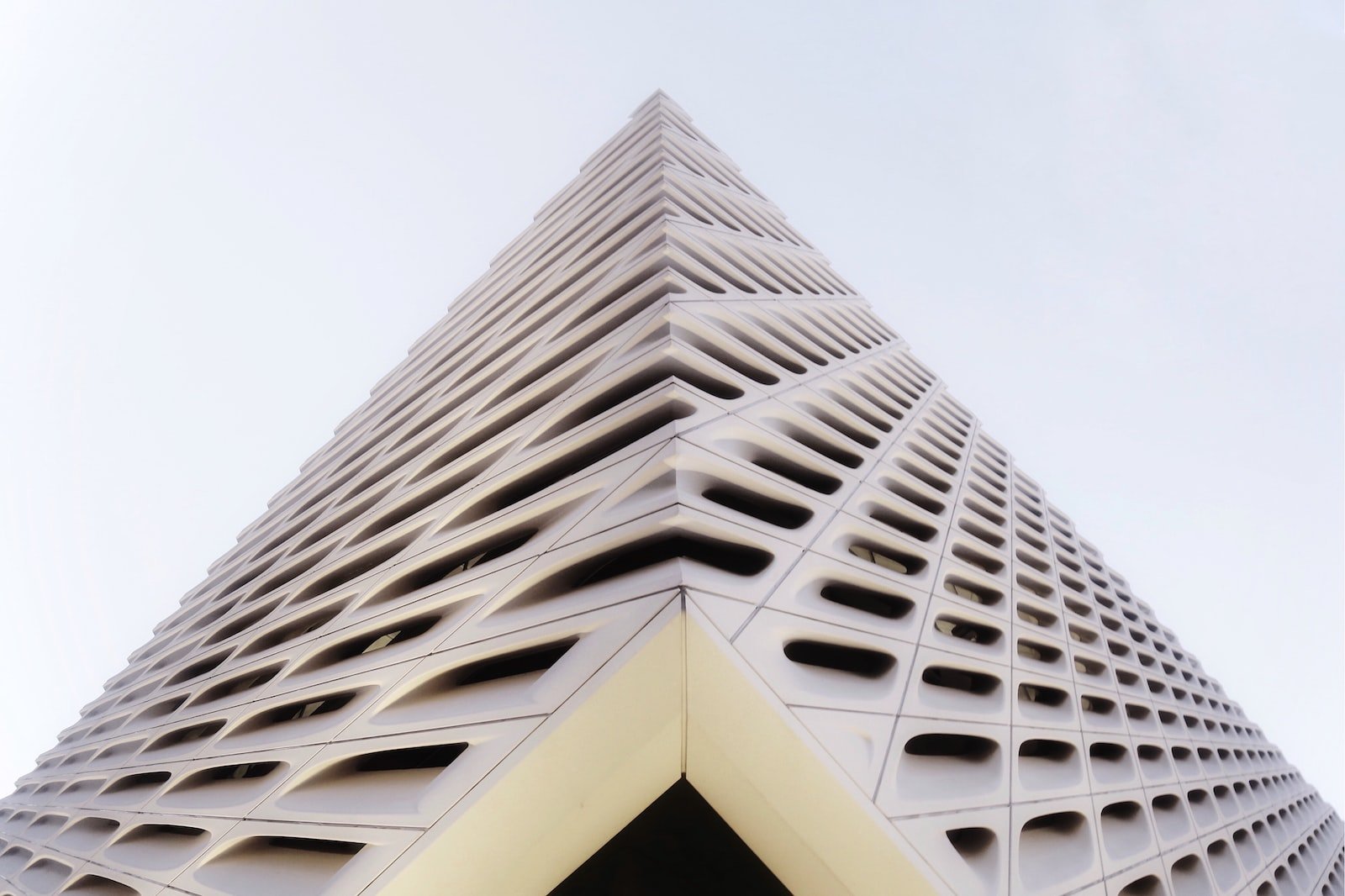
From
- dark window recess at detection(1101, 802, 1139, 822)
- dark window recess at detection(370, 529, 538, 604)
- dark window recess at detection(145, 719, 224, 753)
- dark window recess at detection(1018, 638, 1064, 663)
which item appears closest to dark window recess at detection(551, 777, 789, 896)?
dark window recess at detection(370, 529, 538, 604)

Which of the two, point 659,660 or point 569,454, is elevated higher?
point 569,454

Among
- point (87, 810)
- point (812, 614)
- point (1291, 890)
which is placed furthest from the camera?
point (1291, 890)

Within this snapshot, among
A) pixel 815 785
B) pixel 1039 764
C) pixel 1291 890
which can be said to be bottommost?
pixel 1291 890

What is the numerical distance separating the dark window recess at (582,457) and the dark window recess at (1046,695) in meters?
5.63

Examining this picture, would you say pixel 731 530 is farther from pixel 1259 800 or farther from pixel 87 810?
pixel 1259 800

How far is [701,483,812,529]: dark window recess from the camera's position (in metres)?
6.02

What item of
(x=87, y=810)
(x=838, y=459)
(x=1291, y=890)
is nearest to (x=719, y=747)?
(x=838, y=459)

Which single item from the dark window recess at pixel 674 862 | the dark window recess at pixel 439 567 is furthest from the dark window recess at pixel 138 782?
the dark window recess at pixel 674 862

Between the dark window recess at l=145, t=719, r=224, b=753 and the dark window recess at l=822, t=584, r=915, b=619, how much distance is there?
805 centimetres

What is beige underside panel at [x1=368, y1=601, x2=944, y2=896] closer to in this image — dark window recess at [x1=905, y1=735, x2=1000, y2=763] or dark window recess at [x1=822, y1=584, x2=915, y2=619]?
dark window recess at [x1=905, y1=735, x2=1000, y2=763]

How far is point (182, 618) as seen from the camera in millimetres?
Result: 19922

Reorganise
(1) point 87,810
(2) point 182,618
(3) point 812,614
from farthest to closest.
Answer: (2) point 182,618 → (1) point 87,810 → (3) point 812,614

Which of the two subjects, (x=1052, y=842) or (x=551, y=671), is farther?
(x=1052, y=842)

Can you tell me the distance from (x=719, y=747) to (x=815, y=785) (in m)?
0.58
